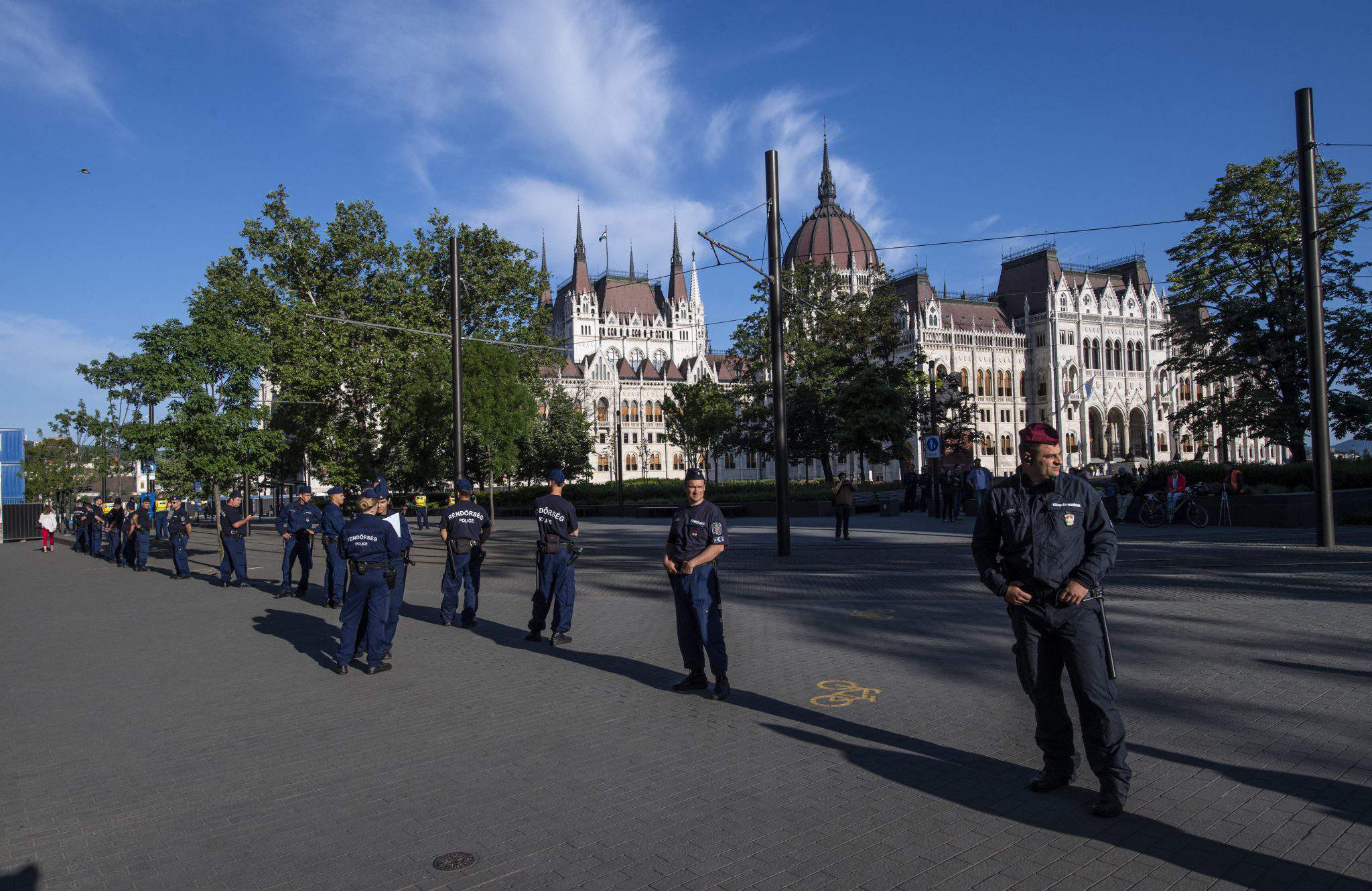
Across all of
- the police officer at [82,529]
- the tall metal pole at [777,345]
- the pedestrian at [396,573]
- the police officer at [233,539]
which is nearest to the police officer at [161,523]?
the police officer at [82,529]

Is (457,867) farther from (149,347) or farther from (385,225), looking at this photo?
(385,225)

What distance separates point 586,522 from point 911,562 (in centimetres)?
2169

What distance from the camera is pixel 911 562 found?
633 inches

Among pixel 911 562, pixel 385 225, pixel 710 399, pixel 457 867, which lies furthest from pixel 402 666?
pixel 710 399

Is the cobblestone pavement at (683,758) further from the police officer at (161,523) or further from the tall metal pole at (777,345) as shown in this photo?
the police officer at (161,523)

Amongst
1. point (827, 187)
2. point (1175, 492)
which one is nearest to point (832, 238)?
point (827, 187)

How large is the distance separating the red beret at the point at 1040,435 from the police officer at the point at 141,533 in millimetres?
22497

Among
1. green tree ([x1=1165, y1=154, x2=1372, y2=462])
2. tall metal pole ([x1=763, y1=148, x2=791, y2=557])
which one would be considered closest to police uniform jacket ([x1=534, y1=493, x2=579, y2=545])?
tall metal pole ([x1=763, y1=148, x2=791, y2=557])

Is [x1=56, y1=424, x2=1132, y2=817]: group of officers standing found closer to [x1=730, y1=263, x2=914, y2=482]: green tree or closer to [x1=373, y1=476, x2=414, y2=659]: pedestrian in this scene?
[x1=373, y1=476, x2=414, y2=659]: pedestrian

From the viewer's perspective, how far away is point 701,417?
216ft

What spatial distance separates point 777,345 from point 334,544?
29.2ft

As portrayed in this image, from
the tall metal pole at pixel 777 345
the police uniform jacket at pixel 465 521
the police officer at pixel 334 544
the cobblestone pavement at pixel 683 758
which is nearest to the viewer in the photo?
the cobblestone pavement at pixel 683 758

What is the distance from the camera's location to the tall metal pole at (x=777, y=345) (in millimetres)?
17234

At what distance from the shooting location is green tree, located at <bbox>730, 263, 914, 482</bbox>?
45.8 m
